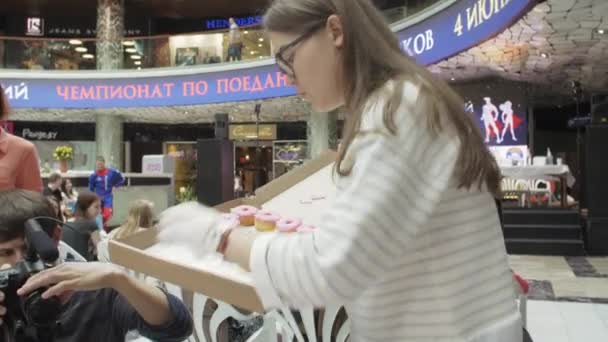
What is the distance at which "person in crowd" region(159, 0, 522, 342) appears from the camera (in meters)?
0.66

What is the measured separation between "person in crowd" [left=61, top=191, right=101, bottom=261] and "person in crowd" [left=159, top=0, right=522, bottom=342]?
9.61 feet

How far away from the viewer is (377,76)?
2.47 ft

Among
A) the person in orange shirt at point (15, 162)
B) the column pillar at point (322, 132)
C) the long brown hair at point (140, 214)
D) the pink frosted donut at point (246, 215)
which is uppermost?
the column pillar at point (322, 132)

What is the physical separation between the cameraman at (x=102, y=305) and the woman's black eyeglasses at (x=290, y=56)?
0.40 metres

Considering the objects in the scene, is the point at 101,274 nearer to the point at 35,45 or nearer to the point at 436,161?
the point at 436,161

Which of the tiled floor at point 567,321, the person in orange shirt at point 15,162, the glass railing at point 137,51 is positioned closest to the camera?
the person in orange shirt at point 15,162

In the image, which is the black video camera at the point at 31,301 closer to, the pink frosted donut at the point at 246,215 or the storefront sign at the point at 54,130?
the pink frosted donut at the point at 246,215

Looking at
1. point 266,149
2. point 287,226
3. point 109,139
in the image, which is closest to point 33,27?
point 109,139

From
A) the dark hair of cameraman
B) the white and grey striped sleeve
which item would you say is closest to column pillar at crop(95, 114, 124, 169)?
the dark hair of cameraman

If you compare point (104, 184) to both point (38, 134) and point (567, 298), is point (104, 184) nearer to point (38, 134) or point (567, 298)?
point (567, 298)

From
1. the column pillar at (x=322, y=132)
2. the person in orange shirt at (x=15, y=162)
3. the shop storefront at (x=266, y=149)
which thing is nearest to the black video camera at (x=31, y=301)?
the person in orange shirt at (x=15, y=162)

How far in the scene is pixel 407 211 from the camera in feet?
2.21

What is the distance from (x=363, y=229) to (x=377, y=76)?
0.71 feet

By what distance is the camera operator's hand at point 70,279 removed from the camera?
74 centimetres
